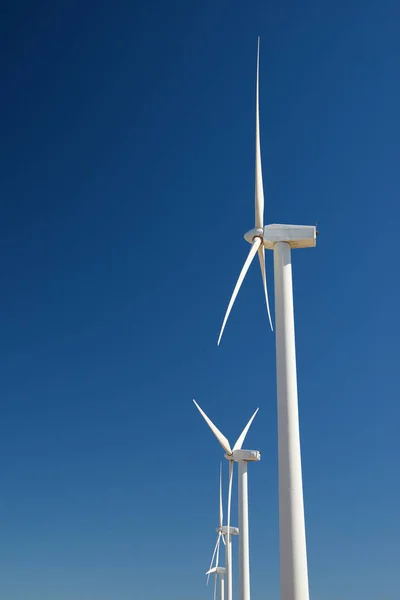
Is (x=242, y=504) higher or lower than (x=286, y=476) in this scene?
higher

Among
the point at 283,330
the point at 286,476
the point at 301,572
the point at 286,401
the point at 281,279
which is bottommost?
the point at 301,572

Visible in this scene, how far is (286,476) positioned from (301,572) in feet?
11.1

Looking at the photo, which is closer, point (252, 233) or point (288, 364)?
point (288, 364)

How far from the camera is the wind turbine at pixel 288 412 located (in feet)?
79.3

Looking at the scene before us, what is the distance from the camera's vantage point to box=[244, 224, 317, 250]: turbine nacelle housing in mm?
30861

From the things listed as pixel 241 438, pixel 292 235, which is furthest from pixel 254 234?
pixel 241 438

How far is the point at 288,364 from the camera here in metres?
27.1

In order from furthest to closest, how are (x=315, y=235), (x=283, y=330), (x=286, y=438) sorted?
(x=315, y=235) → (x=283, y=330) → (x=286, y=438)

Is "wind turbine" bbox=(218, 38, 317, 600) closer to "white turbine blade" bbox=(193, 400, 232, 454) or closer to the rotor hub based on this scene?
the rotor hub

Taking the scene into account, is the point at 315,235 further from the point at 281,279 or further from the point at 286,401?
the point at 286,401

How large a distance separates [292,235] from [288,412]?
884 centimetres

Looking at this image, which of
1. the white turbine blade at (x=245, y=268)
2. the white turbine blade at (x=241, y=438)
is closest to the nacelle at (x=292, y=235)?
the white turbine blade at (x=245, y=268)

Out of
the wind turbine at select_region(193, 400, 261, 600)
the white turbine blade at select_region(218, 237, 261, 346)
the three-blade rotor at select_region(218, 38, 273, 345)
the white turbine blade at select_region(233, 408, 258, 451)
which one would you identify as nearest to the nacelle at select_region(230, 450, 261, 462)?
the wind turbine at select_region(193, 400, 261, 600)

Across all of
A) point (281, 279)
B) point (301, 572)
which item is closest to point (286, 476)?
point (301, 572)
